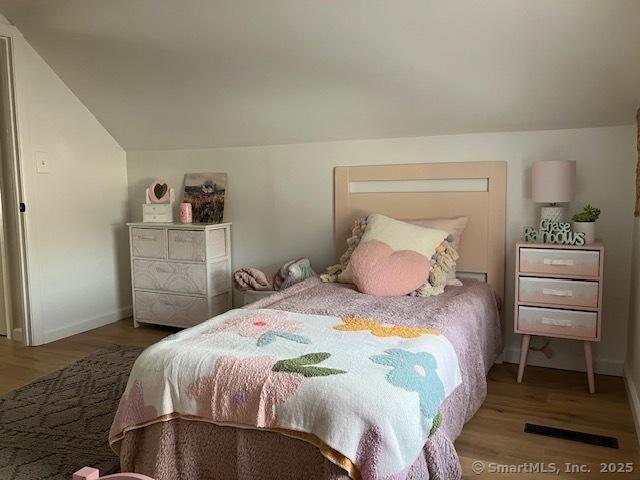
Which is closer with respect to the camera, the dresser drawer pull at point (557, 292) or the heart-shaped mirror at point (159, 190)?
the dresser drawer pull at point (557, 292)

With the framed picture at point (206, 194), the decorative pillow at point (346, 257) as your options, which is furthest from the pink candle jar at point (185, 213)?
the decorative pillow at point (346, 257)

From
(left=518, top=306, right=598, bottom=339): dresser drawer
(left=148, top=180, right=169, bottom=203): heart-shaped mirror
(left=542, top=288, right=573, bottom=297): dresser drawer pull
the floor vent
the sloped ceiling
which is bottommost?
the floor vent

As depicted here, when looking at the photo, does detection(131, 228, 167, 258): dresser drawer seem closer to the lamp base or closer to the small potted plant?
the lamp base

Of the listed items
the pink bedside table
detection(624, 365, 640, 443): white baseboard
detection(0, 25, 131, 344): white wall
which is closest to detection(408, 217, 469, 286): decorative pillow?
the pink bedside table

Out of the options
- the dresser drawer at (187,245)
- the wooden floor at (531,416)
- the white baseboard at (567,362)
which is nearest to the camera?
the wooden floor at (531,416)

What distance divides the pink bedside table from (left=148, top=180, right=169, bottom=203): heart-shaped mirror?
8.52ft

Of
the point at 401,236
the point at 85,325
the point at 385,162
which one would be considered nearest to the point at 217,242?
the point at 85,325

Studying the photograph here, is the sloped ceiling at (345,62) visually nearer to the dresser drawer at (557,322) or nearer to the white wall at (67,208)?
the white wall at (67,208)

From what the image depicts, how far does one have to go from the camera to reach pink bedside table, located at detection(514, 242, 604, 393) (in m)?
2.63

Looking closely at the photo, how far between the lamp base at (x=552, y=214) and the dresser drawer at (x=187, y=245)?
7.20 feet

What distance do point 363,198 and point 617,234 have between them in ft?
4.88

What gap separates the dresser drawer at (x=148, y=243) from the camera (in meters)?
3.85

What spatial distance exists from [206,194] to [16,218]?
4.24ft

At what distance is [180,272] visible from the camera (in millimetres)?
3793
